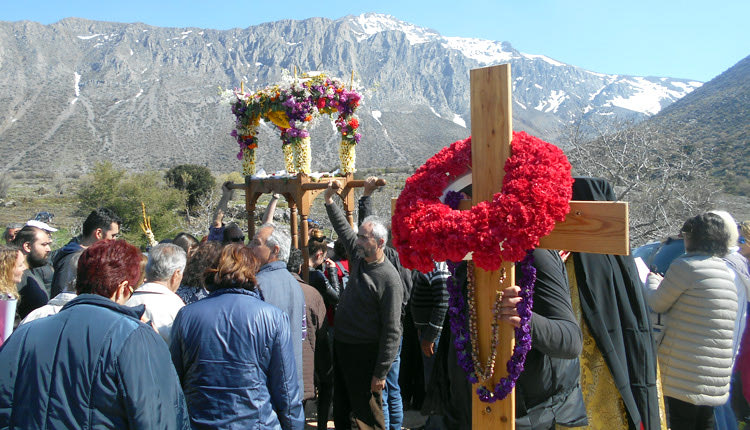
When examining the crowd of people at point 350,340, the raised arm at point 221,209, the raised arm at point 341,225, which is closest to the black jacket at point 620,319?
the crowd of people at point 350,340

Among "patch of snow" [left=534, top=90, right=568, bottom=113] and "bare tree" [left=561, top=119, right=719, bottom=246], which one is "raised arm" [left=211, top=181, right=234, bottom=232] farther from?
"patch of snow" [left=534, top=90, right=568, bottom=113]

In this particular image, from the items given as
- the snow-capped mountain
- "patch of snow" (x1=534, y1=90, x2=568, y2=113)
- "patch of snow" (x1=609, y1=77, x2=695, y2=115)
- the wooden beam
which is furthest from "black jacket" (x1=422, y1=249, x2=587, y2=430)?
"patch of snow" (x1=609, y1=77, x2=695, y2=115)

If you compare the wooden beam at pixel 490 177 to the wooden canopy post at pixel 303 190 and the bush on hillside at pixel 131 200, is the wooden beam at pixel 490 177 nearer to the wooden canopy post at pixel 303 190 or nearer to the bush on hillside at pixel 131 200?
the wooden canopy post at pixel 303 190

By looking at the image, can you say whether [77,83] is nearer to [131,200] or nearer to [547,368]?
[131,200]

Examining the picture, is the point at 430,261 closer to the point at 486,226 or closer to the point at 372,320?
the point at 486,226

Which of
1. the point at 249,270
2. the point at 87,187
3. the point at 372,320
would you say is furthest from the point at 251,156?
the point at 87,187

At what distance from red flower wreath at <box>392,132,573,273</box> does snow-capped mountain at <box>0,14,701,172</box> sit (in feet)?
19.6

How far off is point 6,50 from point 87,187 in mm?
117449

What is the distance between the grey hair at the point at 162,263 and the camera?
310 cm

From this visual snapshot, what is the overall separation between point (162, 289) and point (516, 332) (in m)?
2.15

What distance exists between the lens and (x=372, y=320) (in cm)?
383

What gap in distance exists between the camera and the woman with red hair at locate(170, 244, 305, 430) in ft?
8.59

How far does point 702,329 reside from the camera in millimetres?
3205

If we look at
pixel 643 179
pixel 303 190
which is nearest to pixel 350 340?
pixel 303 190
